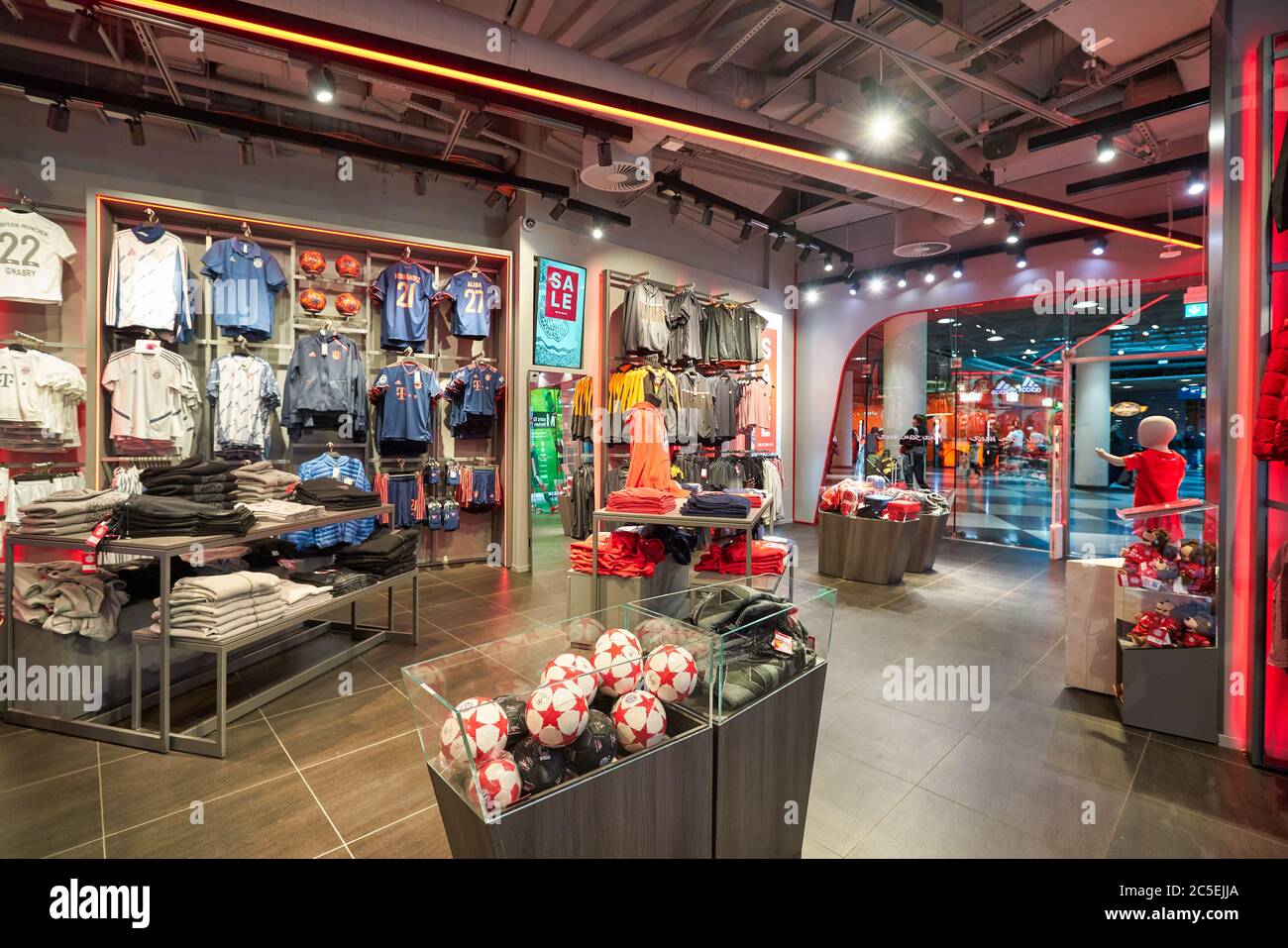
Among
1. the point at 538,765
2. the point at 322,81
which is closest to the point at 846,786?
the point at 538,765

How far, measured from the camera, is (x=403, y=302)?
5359mm

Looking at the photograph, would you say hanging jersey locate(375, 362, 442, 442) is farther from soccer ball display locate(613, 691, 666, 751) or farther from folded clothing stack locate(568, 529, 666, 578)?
soccer ball display locate(613, 691, 666, 751)

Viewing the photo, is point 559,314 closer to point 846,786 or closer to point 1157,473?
point 846,786

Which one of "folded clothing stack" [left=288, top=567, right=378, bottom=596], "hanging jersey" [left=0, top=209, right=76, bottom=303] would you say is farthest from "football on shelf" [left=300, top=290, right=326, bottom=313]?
"folded clothing stack" [left=288, top=567, right=378, bottom=596]

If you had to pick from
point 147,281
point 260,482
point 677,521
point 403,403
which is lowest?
point 677,521

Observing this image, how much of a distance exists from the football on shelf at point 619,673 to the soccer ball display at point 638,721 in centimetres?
5

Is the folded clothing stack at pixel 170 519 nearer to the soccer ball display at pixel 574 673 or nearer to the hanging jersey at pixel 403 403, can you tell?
the soccer ball display at pixel 574 673

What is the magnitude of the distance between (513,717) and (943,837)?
1.61 meters

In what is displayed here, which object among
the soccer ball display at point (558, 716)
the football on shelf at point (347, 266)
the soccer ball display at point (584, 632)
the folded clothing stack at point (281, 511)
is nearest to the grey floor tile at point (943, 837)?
the soccer ball display at point (584, 632)

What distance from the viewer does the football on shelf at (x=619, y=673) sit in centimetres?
138

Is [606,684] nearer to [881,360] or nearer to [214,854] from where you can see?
[214,854]

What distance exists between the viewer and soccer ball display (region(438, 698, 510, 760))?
112 centimetres

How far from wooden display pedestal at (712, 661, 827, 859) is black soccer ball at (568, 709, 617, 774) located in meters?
0.30

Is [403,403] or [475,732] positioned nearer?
[475,732]
